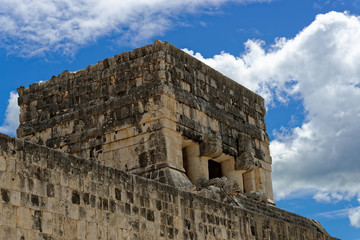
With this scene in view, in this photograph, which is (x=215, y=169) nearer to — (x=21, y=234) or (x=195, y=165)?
(x=195, y=165)

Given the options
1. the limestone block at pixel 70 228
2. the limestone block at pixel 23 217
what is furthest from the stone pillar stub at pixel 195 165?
the limestone block at pixel 23 217

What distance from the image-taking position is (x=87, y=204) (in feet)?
36.2

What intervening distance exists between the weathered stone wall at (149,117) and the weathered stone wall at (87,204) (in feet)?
10.9

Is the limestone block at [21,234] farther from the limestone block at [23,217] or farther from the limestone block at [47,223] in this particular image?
the limestone block at [47,223]

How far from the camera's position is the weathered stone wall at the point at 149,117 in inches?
702

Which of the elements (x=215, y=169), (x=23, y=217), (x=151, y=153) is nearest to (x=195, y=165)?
(x=151, y=153)

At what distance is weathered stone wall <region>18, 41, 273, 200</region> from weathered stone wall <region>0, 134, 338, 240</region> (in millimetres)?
3311

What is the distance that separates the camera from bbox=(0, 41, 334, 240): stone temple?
11.0m

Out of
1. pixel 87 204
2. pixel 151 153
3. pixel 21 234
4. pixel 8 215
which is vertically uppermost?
pixel 151 153

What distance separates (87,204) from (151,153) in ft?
21.7

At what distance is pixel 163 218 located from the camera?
500 inches

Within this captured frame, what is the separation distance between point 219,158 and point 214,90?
195 cm

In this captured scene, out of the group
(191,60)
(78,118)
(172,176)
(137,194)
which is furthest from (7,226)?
(191,60)

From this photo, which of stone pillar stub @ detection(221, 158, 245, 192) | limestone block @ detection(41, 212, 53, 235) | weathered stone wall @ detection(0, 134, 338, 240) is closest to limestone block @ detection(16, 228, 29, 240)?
weathered stone wall @ detection(0, 134, 338, 240)
